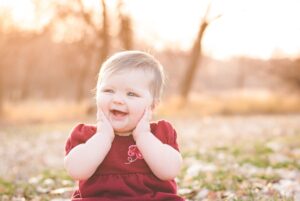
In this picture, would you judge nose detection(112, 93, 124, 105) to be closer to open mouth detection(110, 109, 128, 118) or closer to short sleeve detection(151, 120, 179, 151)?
open mouth detection(110, 109, 128, 118)

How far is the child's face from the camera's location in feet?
8.18

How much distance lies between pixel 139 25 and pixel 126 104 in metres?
20.6

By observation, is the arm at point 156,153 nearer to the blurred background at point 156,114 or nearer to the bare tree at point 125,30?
the blurred background at point 156,114

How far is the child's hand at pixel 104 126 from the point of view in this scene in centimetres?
250

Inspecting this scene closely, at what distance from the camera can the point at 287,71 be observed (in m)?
21.3

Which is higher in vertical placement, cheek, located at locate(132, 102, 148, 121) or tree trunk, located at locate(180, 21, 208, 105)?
cheek, located at locate(132, 102, 148, 121)

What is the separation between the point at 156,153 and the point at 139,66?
45 cm

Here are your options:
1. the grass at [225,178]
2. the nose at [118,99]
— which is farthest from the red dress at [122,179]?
the grass at [225,178]

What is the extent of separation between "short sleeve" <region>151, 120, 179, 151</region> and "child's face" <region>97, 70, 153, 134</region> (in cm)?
16

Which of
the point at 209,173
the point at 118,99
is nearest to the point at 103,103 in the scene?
the point at 118,99

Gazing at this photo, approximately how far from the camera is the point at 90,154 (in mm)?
2465

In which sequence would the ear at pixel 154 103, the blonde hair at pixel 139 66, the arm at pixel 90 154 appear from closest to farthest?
1. the arm at pixel 90 154
2. the blonde hair at pixel 139 66
3. the ear at pixel 154 103

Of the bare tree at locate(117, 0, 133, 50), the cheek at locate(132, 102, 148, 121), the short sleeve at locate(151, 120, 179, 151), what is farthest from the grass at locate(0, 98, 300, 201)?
the bare tree at locate(117, 0, 133, 50)

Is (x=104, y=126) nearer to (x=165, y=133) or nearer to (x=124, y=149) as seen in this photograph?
(x=124, y=149)
